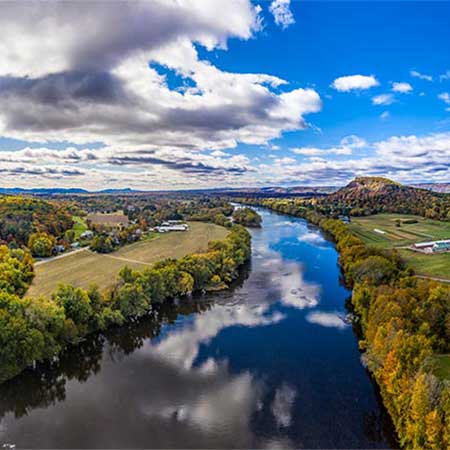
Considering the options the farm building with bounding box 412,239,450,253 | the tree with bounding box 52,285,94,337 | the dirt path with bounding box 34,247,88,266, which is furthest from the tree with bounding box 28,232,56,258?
the farm building with bounding box 412,239,450,253

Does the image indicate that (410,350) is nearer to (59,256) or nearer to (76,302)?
(76,302)

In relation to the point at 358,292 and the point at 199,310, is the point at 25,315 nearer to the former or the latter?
the point at 199,310

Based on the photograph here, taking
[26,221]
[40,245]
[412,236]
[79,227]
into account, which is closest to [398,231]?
[412,236]

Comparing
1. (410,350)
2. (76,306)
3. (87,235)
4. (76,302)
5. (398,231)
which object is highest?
(398,231)

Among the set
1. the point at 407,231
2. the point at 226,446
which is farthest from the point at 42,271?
the point at 407,231

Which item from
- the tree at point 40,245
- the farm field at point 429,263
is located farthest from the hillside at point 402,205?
the tree at point 40,245
